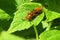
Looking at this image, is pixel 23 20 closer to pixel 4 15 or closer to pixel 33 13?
pixel 33 13

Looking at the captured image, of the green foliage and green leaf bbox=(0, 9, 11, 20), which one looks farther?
green leaf bbox=(0, 9, 11, 20)

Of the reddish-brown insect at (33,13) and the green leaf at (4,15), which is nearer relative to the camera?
the reddish-brown insect at (33,13)

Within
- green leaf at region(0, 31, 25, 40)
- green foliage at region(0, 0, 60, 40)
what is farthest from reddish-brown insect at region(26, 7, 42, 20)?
green leaf at region(0, 31, 25, 40)

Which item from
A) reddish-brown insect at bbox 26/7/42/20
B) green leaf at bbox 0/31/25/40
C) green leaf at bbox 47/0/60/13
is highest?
reddish-brown insect at bbox 26/7/42/20

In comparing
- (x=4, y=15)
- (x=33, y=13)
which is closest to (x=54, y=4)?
(x=33, y=13)

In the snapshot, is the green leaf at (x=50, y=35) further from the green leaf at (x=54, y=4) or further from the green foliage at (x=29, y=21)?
the green leaf at (x=54, y=4)

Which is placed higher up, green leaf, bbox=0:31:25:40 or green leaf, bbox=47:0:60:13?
green leaf, bbox=47:0:60:13

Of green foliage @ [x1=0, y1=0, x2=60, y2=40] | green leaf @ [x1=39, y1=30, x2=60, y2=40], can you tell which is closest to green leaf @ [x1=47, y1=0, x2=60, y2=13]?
green foliage @ [x1=0, y1=0, x2=60, y2=40]

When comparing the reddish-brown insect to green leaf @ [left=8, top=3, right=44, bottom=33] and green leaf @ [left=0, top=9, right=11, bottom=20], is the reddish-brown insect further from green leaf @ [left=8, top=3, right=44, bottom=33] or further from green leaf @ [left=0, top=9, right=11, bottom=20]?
green leaf @ [left=0, top=9, right=11, bottom=20]

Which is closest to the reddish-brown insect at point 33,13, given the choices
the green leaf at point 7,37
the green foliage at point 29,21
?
the green foliage at point 29,21
